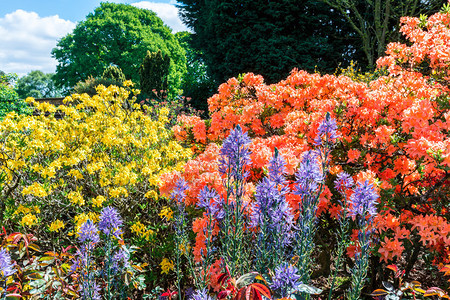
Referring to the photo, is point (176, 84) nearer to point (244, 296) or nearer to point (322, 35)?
point (322, 35)

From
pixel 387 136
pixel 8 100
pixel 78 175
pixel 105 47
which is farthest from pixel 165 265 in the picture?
pixel 105 47

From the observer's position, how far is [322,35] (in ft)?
44.5

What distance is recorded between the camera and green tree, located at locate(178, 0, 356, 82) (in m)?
12.7

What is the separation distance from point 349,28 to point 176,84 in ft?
48.9

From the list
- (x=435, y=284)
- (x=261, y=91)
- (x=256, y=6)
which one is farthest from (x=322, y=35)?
(x=435, y=284)

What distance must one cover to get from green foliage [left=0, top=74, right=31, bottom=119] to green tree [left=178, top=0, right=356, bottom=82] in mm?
8030

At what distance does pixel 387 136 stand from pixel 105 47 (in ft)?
85.6

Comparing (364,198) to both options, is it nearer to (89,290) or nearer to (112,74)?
(89,290)

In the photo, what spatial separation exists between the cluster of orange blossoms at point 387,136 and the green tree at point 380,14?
873 centimetres

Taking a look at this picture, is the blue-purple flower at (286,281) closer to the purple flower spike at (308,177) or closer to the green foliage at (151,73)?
the purple flower spike at (308,177)

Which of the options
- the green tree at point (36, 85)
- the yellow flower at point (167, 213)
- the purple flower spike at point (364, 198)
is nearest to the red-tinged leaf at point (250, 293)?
the purple flower spike at point (364, 198)

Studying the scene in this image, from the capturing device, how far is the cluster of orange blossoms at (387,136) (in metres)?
2.42

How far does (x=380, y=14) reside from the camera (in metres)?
12.5

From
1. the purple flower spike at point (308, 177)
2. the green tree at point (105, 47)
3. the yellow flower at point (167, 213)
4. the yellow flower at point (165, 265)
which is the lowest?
the yellow flower at point (165, 265)
